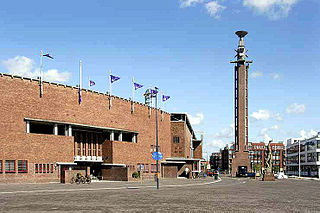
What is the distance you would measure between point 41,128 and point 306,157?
117m

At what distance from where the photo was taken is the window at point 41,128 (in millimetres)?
Result: 53750

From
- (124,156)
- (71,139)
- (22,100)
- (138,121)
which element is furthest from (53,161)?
(138,121)

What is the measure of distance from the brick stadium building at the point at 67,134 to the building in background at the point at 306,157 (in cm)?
7517

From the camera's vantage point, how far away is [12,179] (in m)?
47.4

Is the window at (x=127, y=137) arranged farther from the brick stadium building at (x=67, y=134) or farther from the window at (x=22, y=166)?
the window at (x=22, y=166)

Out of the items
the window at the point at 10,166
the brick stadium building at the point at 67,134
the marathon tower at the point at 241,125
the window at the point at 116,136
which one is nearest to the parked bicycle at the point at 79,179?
the brick stadium building at the point at 67,134

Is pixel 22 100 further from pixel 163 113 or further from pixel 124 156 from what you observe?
pixel 163 113

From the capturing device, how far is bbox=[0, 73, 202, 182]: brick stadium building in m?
48.3

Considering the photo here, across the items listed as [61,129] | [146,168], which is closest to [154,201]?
[61,129]

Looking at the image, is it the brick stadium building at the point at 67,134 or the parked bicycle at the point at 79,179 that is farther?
the parked bicycle at the point at 79,179

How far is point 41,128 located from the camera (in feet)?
182

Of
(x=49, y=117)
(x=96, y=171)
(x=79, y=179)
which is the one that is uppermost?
(x=49, y=117)

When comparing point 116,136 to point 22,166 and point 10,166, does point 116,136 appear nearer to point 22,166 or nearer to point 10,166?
point 22,166

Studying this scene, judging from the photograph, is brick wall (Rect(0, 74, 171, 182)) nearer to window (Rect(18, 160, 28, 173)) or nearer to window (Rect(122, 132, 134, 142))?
window (Rect(18, 160, 28, 173))
